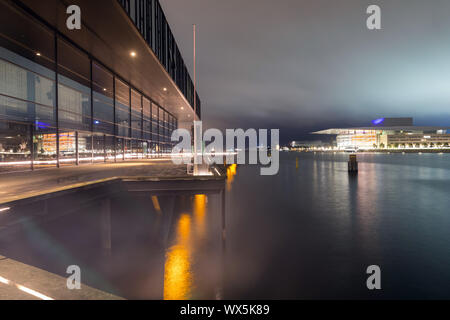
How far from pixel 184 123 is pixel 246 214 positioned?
48790mm

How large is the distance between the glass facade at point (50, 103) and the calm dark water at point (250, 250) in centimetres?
764

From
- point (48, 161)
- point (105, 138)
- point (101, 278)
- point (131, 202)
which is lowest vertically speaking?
point (101, 278)

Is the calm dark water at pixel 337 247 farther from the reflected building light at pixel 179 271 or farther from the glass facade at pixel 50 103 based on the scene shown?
the glass facade at pixel 50 103

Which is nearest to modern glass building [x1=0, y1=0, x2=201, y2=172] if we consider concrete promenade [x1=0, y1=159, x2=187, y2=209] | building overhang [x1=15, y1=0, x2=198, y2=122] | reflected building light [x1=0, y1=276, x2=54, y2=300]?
building overhang [x1=15, y1=0, x2=198, y2=122]

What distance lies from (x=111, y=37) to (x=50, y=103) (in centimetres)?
587

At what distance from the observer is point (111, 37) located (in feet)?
54.4

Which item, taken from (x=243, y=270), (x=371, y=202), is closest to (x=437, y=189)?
(x=371, y=202)

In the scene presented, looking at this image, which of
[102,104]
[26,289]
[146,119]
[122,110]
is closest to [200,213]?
[102,104]

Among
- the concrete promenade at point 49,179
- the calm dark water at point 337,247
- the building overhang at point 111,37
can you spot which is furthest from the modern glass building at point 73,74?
the calm dark water at point 337,247

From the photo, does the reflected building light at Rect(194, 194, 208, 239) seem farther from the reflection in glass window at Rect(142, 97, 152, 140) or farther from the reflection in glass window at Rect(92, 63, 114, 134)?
the reflection in glass window at Rect(142, 97, 152, 140)

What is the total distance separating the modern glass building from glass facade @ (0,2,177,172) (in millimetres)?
54

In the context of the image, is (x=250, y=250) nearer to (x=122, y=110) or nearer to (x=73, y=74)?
(x=73, y=74)

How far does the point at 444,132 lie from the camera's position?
595 ft

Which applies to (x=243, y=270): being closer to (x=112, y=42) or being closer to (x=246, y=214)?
(x=246, y=214)
